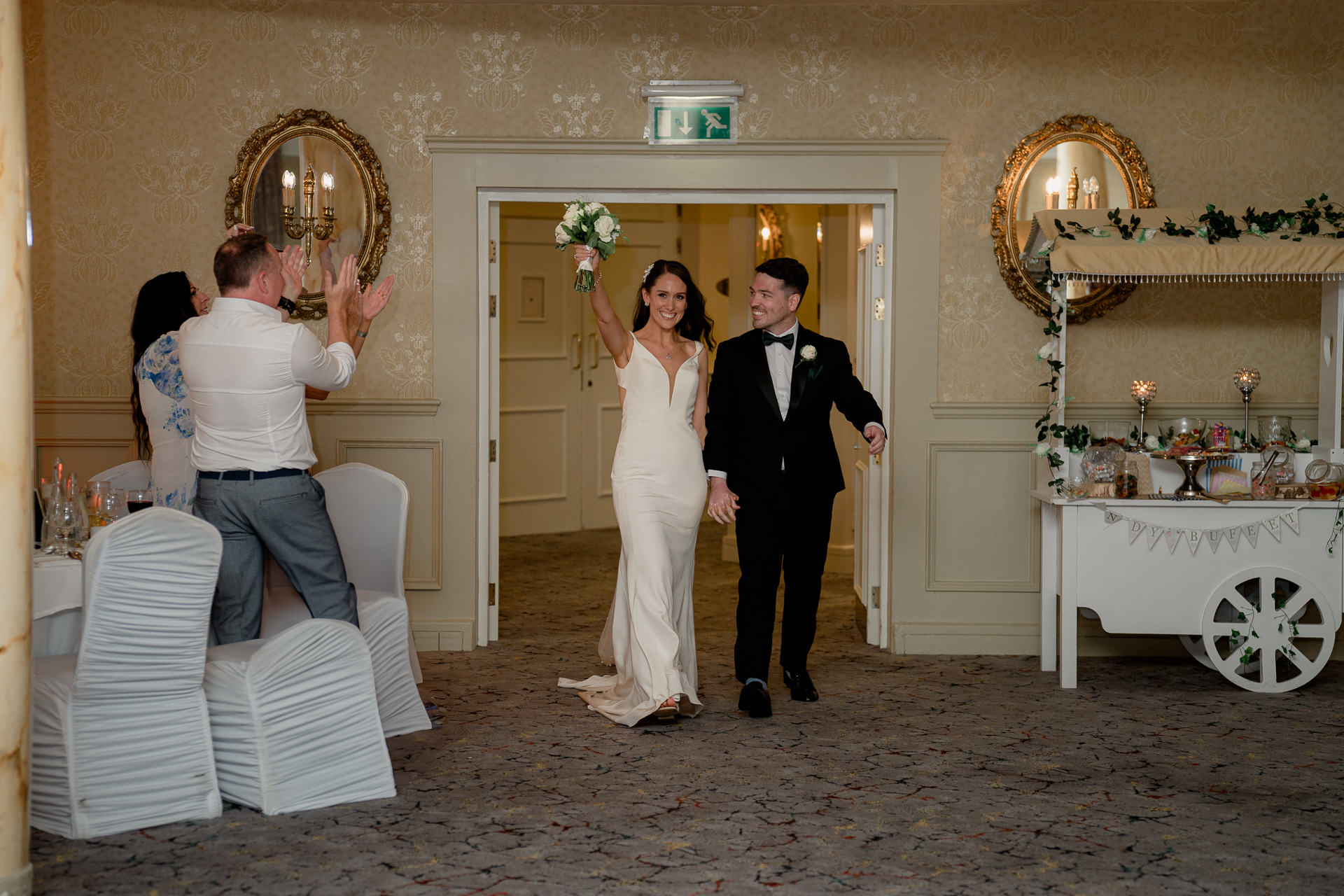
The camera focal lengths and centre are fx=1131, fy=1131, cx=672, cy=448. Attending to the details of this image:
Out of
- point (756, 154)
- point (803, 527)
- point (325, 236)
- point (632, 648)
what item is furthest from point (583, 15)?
point (632, 648)

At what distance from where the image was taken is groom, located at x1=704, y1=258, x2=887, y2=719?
4.15 metres

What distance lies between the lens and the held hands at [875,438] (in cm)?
395

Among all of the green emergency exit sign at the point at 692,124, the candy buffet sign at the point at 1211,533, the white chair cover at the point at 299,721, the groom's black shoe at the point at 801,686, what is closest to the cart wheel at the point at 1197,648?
the candy buffet sign at the point at 1211,533

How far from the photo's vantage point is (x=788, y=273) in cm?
417

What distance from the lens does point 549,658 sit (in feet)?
16.2

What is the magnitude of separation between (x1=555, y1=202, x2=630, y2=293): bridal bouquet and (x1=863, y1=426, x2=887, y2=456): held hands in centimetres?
112

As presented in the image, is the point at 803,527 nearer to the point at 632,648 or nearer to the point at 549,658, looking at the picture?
the point at 632,648

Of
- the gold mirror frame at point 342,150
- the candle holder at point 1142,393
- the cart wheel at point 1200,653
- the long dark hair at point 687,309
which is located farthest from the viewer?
the gold mirror frame at point 342,150

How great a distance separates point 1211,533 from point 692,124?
108 inches

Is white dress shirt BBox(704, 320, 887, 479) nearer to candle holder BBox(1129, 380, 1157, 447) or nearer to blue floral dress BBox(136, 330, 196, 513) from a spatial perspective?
candle holder BBox(1129, 380, 1157, 447)

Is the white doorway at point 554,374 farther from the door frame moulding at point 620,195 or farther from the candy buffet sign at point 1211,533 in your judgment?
the candy buffet sign at point 1211,533

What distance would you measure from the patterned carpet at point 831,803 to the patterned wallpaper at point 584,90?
1.97 metres

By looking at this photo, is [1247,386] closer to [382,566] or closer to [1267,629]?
[1267,629]

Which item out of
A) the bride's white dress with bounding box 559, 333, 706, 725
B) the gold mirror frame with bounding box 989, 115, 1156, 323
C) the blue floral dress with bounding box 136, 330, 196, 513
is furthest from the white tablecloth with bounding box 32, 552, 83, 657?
the gold mirror frame with bounding box 989, 115, 1156, 323
